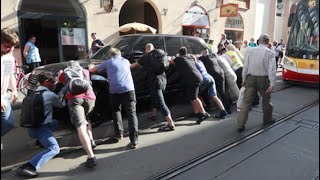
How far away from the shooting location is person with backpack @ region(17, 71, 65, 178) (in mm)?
4020

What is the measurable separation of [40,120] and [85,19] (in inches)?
370

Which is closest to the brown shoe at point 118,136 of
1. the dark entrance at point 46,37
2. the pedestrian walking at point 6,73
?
the pedestrian walking at point 6,73

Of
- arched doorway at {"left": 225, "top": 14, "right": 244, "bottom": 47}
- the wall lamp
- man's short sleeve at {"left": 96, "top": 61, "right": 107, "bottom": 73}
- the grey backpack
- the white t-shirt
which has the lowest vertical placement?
the grey backpack

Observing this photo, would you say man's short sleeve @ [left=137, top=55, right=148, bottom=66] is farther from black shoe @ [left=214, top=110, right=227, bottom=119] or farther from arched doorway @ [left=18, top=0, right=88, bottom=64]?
arched doorway @ [left=18, top=0, right=88, bottom=64]

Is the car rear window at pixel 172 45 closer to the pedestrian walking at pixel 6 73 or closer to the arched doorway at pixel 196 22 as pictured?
the pedestrian walking at pixel 6 73

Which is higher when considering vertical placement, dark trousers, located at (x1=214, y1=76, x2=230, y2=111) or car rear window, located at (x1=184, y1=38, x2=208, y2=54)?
car rear window, located at (x1=184, y1=38, x2=208, y2=54)

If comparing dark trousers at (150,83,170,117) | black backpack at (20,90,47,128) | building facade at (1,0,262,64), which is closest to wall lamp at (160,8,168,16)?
building facade at (1,0,262,64)

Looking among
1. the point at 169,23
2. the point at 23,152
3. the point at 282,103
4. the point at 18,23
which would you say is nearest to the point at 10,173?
the point at 23,152

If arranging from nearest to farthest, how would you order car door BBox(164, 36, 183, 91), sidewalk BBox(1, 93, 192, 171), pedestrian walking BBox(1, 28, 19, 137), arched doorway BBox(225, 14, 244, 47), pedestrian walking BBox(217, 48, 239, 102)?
1. pedestrian walking BBox(1, 28, 19, 137)
2. sidewalk BBox(1, 93, 192, 171)
3. car door BBox(164, 36, 183, 91)
4. pedestrian walking BBox(217, 48, 239, 102)
5. arched doorway BBox(225, 14, 244, 47)

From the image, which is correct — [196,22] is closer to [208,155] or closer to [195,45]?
[195,45]

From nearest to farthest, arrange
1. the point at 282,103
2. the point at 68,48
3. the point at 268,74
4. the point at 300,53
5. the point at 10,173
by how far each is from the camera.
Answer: the point at 10,173 → the point at 268,74 → the point at 282,103 → the point at 300,53 → the point at 68,48

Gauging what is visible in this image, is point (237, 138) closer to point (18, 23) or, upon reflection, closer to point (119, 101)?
point (119, 101)

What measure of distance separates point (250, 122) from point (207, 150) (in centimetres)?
203

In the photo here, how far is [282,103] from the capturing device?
8.34 metres
